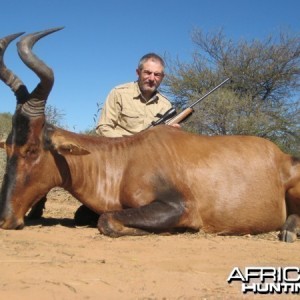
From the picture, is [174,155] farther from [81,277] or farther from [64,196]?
[64,196]

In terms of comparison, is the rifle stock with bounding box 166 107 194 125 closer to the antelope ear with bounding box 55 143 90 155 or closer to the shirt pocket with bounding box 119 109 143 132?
the shirt pocket with bounding box 119 109 143 132

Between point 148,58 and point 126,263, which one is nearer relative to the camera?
point 126,263

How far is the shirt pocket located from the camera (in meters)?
7.70

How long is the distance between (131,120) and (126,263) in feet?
12.9

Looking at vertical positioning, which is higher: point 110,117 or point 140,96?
point 140,96

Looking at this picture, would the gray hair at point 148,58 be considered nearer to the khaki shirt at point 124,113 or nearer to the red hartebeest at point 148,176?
the khaki shirt at point 124,113

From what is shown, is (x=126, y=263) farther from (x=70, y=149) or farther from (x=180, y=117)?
(x=180, y=117)

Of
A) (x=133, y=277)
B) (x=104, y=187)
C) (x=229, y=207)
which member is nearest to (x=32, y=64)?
(x=104, y=187)

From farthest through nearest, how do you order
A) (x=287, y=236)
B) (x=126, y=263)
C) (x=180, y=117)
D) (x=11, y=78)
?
(x=180, y=117)
(x=11, y=78)
(x=287, y=236)
(x=126, y=263)

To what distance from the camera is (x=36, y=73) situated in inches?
229

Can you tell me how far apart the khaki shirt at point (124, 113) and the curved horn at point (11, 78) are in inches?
68.8

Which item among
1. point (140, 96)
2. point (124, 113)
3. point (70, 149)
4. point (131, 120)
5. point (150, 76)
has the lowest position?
point (70, 149)

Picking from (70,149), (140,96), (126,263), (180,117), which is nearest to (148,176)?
(70,149)

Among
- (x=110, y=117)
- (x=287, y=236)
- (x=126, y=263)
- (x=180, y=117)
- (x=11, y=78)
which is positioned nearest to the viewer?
(x=126, y=263)
